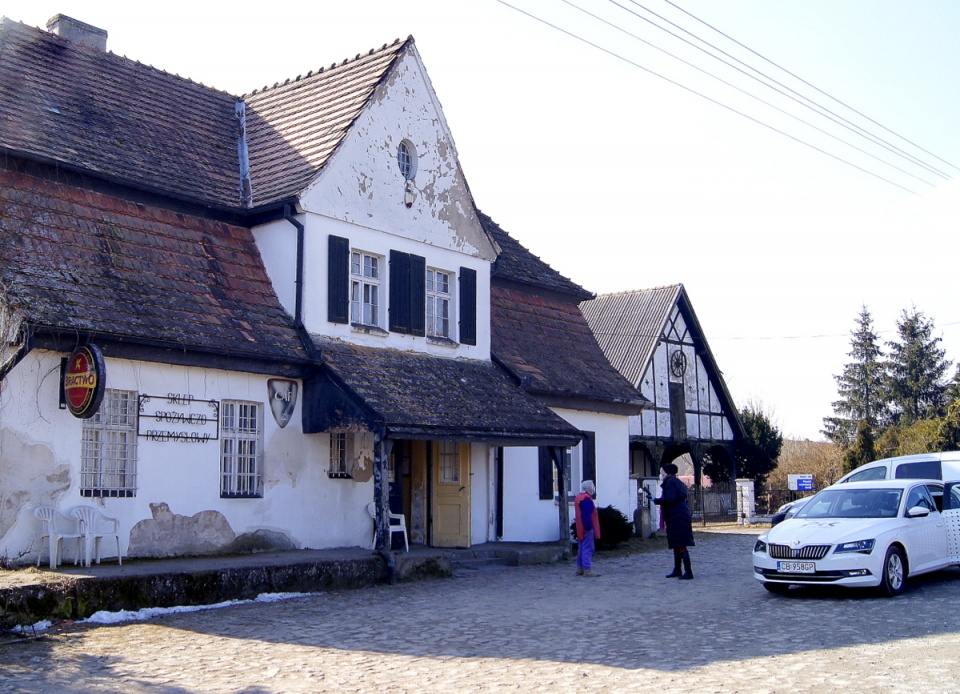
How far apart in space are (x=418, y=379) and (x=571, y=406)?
5.88 meters

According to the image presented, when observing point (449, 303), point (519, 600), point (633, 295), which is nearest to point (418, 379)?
point (449, 303)

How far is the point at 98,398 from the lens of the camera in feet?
40.9

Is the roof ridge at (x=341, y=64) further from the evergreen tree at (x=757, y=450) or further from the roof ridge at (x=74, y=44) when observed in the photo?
the evergreen tree at (x=757, y=450)

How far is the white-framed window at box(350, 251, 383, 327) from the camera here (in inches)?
711

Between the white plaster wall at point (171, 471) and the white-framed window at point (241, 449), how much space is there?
0.39 feet

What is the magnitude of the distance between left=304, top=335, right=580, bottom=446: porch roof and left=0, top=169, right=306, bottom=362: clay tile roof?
88cm

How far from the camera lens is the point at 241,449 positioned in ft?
51.5

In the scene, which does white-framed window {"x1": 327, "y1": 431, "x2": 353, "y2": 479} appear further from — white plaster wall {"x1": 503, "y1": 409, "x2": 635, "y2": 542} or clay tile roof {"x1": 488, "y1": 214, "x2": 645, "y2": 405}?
white plaster wall {"x1": 503, "y1": 409, "x2": 635, "y2": 542}

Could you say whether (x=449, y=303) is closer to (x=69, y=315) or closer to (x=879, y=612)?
(x=69, y=315)

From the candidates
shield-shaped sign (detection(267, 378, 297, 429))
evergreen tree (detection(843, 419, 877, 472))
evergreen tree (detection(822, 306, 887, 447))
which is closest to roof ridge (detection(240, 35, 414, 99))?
shield-shaped sign (detection(267, 378, 297, 429))

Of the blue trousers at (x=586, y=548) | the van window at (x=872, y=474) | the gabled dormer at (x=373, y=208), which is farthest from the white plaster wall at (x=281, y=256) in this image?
the van window at (x=872, y=474)

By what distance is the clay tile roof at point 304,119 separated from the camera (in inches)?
696

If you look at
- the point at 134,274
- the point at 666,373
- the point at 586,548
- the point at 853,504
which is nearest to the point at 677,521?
the point at 586,548

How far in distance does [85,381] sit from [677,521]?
8.59 m
